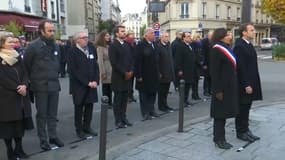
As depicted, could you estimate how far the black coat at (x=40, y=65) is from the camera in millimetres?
6293

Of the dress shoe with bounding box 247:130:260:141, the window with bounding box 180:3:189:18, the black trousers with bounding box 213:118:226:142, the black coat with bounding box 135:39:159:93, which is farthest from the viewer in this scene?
the window with bounding box 180:3:189:18

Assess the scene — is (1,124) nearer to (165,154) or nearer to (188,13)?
(165,154)

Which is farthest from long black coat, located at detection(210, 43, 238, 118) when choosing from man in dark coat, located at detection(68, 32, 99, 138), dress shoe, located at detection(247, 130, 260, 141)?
man in dark coat, located at detection(68, 32, 99, 138)

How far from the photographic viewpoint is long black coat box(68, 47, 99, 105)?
6887mm

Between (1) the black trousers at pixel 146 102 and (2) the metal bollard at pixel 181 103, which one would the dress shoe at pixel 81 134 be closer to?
(2) the metal bollard at pixel 181 103

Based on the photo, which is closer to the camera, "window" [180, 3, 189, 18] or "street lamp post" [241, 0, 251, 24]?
"street lamp post" [241, 0, 251, 24]

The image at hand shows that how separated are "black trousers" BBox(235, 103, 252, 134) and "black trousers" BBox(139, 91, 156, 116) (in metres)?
2.39

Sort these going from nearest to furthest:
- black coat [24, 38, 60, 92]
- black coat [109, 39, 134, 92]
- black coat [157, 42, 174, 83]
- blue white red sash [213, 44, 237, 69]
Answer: blue white red sash [213, 44, 237, 69] < black coat [24, 38, 60, 92] < black coat [109, 39, 134, 92] < black coat [157, 42, 174, 83]

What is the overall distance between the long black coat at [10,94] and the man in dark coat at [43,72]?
0.52 m

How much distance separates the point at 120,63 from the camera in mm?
7945

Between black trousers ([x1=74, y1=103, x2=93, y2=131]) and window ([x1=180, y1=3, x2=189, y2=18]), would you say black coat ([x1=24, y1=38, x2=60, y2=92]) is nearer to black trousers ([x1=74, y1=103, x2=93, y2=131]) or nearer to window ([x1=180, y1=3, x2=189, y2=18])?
black trousers ([x1=74, y1=103, x2=93, y2=131])

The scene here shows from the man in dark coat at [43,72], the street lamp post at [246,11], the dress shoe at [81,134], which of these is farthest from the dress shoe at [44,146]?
the street lamp post at [246,11]

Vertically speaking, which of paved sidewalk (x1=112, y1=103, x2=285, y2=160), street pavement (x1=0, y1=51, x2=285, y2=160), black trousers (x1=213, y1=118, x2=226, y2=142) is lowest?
street pavement (x1=0, y1=51, x2=285, y2=160)

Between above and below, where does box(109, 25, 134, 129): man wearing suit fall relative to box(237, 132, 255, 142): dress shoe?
above
